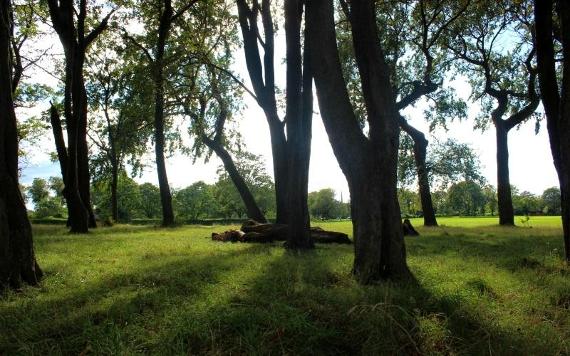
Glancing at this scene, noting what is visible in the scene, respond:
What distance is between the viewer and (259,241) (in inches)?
555

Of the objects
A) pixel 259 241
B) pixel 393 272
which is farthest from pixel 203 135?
pixel 393 272

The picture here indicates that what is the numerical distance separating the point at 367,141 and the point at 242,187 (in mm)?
16179

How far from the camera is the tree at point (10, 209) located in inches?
243

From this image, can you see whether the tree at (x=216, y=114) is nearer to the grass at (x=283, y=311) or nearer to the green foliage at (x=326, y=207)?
the grass at (x=283, y=311)

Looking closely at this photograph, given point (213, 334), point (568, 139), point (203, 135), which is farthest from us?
point (203, 135)

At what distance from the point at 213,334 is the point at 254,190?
7627 cm

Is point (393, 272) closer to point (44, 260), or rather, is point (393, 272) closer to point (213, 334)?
point (213, 334)

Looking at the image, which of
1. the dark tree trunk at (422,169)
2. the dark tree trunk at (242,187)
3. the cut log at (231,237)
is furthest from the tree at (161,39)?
the dark tree trunk at (422,169)

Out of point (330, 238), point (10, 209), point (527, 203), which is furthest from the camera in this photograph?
point (527, 203)

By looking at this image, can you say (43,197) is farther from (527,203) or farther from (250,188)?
(527,203)

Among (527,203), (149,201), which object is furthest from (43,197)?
(527,203)

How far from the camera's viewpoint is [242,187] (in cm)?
2253

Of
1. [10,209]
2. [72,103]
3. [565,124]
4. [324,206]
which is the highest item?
[72,103]

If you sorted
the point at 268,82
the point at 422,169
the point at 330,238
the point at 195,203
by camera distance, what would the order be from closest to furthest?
the point at 330,238, the point at 268,82, the point at 422,169, the point at 195,203
